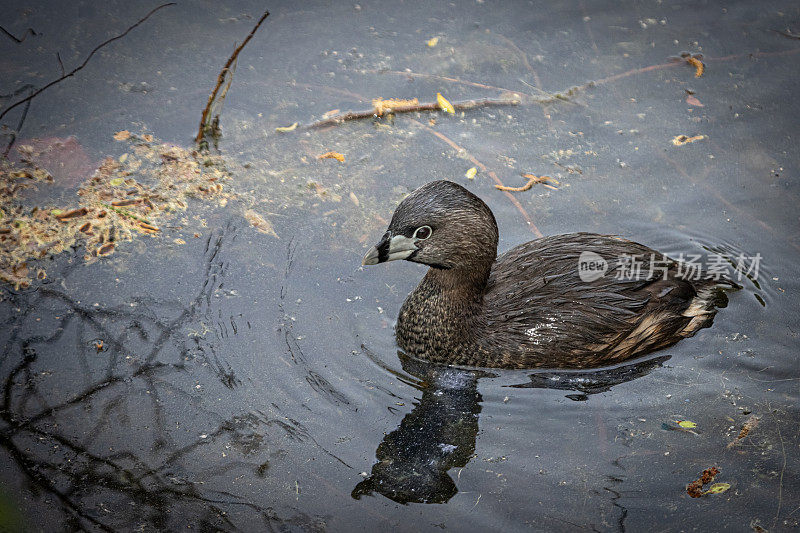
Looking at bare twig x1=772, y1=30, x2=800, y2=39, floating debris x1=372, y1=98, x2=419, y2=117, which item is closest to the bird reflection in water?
floating debris x1=372, y1=98, x2=419, y2=117

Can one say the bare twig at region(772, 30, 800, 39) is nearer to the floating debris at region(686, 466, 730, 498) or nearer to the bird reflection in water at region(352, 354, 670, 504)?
the bird reflection in water at region(352, 354, 670, 504)

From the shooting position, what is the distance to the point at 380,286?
219 inches

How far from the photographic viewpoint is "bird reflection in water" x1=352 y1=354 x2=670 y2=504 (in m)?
4.21

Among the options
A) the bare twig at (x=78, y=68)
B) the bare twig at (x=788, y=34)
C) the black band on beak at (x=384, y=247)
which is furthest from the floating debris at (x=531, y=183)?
the bare twig at (x=78, y=68)

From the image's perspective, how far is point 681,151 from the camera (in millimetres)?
6680

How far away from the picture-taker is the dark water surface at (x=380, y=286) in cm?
418

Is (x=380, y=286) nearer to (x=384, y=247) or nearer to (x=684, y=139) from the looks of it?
(x=384, y=247)

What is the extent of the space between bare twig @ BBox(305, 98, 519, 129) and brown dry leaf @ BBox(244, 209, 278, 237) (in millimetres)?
1187

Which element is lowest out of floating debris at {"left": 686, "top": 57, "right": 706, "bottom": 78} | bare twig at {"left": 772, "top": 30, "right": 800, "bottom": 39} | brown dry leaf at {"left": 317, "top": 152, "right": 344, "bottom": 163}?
bare twig at {"left": 772, "top": 30, "right": 800, "bottom": 39}

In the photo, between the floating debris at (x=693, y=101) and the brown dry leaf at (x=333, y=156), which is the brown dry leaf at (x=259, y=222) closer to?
the brown dry leaf at (x=333, y=156)

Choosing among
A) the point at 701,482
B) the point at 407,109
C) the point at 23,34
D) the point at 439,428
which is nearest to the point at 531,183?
the point at 407,109

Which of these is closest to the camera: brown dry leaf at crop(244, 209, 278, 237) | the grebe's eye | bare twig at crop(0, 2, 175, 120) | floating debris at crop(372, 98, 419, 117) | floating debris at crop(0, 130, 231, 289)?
the grebe's eye

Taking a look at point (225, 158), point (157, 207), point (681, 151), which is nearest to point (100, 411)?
point (157, 207)

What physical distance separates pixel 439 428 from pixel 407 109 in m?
3.35
